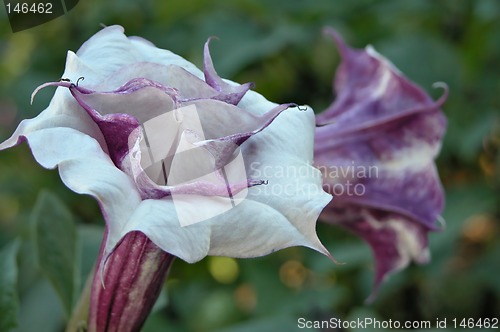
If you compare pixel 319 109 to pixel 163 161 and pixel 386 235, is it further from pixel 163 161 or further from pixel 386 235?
pixel 163 161

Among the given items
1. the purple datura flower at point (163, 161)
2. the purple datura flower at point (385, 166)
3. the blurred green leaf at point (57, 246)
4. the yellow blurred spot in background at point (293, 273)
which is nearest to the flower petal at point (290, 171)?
the purple datura flower at point (163, 161)

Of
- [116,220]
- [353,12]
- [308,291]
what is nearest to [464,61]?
[353,12]

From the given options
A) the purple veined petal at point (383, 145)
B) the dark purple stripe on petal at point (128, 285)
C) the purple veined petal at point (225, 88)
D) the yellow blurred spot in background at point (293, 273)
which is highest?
the purple veined petal at point (225, 88)

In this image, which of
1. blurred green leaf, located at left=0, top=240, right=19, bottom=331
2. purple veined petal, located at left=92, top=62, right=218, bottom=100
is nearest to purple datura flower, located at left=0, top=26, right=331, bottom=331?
purple veined petal, located at left=92, top=62, right=218, bottom=100

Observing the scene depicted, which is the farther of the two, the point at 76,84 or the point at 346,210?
the point at 346,210

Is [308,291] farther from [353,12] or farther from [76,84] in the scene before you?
[76,84]

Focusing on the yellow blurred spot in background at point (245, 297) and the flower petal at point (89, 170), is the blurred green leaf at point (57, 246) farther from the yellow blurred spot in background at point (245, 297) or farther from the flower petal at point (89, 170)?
A: the yellow blurred spot in background at point (245, 297)

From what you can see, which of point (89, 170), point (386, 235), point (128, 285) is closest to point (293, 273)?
point (386, 235)
